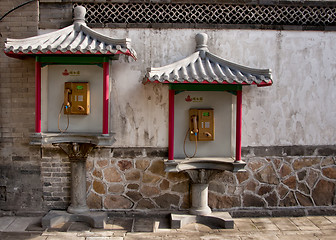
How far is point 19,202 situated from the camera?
710cm

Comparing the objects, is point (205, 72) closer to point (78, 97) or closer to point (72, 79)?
point (78, 97)

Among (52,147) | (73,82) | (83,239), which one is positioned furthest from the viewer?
(52,147)

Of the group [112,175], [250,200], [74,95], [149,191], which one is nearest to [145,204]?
[149,191]

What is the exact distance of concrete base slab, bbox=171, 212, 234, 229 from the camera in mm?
6543

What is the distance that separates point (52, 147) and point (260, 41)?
4566mm

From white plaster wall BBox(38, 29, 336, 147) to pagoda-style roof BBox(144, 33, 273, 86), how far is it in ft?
1.25

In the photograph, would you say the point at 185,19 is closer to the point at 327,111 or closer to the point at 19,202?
the point at 327,111

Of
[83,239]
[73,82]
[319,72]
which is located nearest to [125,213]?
[83,239]

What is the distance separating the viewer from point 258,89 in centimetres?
712

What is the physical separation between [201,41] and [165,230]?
3542 mm

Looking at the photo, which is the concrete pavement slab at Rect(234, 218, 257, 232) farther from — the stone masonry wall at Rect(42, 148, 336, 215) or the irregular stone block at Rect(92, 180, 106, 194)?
the irregular stone block at Rect(92, 180, 106, 194)

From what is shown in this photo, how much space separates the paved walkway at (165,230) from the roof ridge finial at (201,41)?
329 centimetres

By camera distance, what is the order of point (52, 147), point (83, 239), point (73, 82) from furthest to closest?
1. point (52, 147)
2. point (73, 82)
3. point (83, 239)

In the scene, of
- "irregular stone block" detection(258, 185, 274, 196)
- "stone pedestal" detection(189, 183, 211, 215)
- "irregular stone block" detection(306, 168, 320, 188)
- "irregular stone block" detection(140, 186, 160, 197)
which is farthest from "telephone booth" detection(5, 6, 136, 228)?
"irregular stone block" detection(306, 168, 320, 188)
